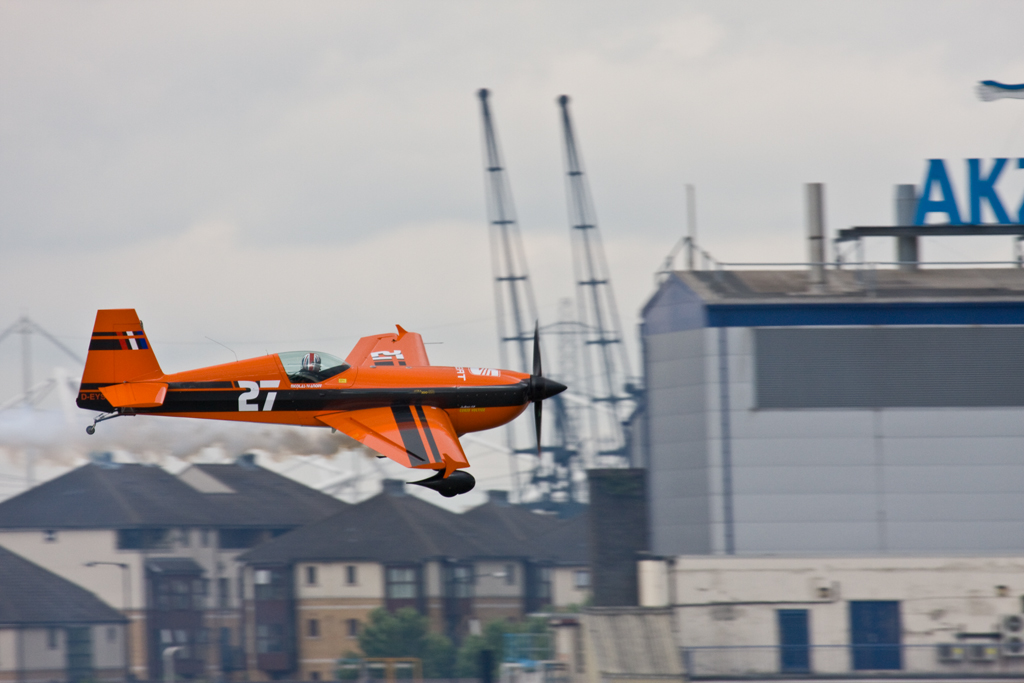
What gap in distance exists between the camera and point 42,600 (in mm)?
92750

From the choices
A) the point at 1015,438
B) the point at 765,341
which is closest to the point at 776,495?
the point at 765,341

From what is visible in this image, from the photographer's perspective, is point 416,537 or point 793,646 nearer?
point 793,646

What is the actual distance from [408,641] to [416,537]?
10.6 metres

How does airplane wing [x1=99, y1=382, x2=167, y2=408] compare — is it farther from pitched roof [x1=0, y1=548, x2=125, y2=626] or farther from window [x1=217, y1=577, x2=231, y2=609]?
window [x1=217, y1=577, x2=231, y2=609]

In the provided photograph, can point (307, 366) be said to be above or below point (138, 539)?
above

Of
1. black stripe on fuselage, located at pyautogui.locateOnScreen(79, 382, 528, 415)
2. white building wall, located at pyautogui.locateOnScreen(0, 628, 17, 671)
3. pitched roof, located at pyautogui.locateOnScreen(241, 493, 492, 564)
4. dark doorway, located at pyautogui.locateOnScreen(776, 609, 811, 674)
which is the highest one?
black stripe on fuselage, located at pyautogui.locateOnScreen(79, 382, 528, 415)

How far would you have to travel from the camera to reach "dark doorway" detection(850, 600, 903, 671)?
173ft

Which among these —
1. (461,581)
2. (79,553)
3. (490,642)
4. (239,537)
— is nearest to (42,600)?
(79,553)

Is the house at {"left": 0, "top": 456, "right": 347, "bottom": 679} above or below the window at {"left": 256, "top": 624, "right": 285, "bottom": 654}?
above

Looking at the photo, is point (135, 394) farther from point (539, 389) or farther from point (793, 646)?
point (793, 646)

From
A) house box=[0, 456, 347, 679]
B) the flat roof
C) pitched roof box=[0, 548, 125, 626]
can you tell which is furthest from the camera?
house box=[0, 456, 347, 679]

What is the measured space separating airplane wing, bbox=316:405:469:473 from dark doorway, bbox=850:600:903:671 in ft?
102

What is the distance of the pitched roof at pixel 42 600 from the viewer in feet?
300

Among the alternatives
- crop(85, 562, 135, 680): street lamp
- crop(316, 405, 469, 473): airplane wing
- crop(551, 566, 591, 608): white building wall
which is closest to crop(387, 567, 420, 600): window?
crop(551, 566, 591, 608): white building wall
